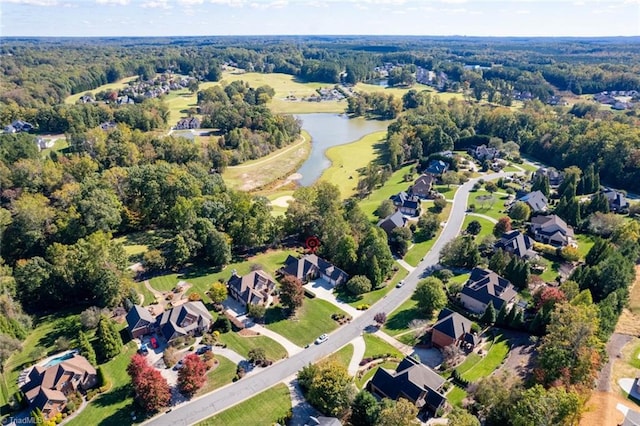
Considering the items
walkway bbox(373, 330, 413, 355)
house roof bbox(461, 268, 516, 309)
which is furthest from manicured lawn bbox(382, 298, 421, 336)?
house roof bbox(461, 268, 516, 309)

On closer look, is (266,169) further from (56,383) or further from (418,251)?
(56,383)

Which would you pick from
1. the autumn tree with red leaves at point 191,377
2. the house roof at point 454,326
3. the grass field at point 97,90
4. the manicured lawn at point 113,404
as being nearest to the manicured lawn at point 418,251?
the house roof at point 454,326

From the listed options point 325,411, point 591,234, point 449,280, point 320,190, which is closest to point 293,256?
point 320,190

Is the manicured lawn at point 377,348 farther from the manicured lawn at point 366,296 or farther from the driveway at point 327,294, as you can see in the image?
the manicured lawn at point 366,296

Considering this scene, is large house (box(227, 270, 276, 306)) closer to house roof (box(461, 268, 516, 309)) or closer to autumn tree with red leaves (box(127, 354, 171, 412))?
autumn tree with red leaves (box(127, 354, 171, 412))

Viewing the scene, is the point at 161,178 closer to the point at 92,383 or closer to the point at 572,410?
the point at 92,383

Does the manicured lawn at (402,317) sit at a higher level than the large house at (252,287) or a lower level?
lower

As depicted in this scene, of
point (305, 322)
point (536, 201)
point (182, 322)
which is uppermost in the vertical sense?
point (536, 201)

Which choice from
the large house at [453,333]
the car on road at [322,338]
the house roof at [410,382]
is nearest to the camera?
the house roof at [410,382]

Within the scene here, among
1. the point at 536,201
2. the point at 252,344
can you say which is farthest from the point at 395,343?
the point at 536,201
